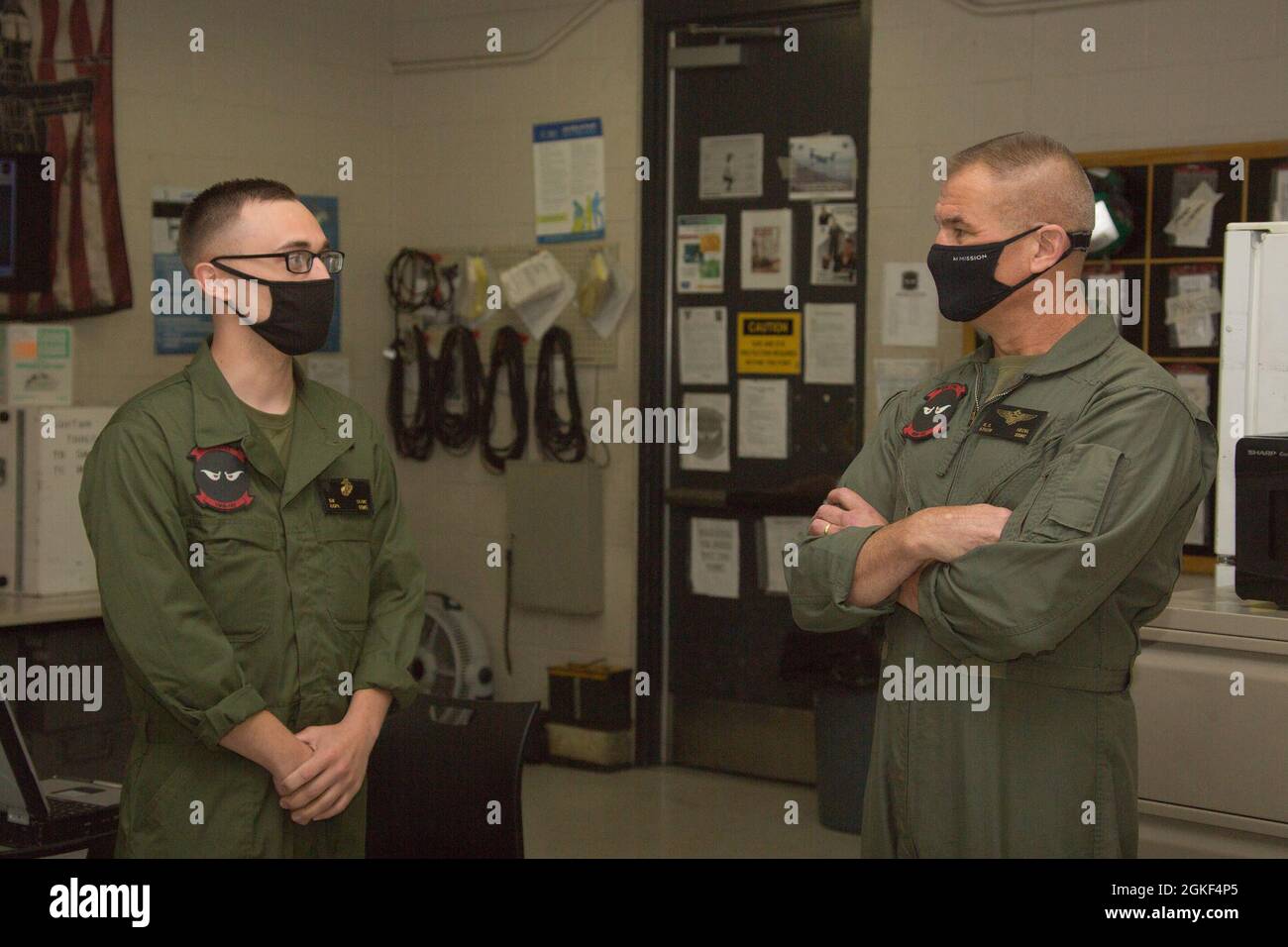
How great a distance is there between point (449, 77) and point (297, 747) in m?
4.14

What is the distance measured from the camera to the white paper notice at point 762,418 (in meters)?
5.23

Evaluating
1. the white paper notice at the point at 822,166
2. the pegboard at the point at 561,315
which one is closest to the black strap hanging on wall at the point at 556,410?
the pegboard at the point at 561,315

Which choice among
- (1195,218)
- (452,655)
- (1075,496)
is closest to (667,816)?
(452,655)

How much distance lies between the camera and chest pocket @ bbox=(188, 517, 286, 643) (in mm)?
2258

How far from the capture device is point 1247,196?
417cm

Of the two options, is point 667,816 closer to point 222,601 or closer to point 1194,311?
point 1194,311

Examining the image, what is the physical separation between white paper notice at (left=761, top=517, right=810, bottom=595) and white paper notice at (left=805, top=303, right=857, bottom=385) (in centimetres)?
52

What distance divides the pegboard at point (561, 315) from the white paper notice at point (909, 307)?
1060 millimetres

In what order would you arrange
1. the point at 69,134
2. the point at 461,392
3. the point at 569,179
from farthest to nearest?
1. the point at 461,392
2. the point at 569,179
3. the point at 69,134

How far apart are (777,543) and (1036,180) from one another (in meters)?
3.07

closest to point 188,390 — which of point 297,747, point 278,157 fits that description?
point 297,747

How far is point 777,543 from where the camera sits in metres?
5.22

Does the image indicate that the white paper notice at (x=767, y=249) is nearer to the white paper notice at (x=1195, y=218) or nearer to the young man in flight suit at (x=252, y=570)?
→ the white paper notice at (x=1195, y=218)
